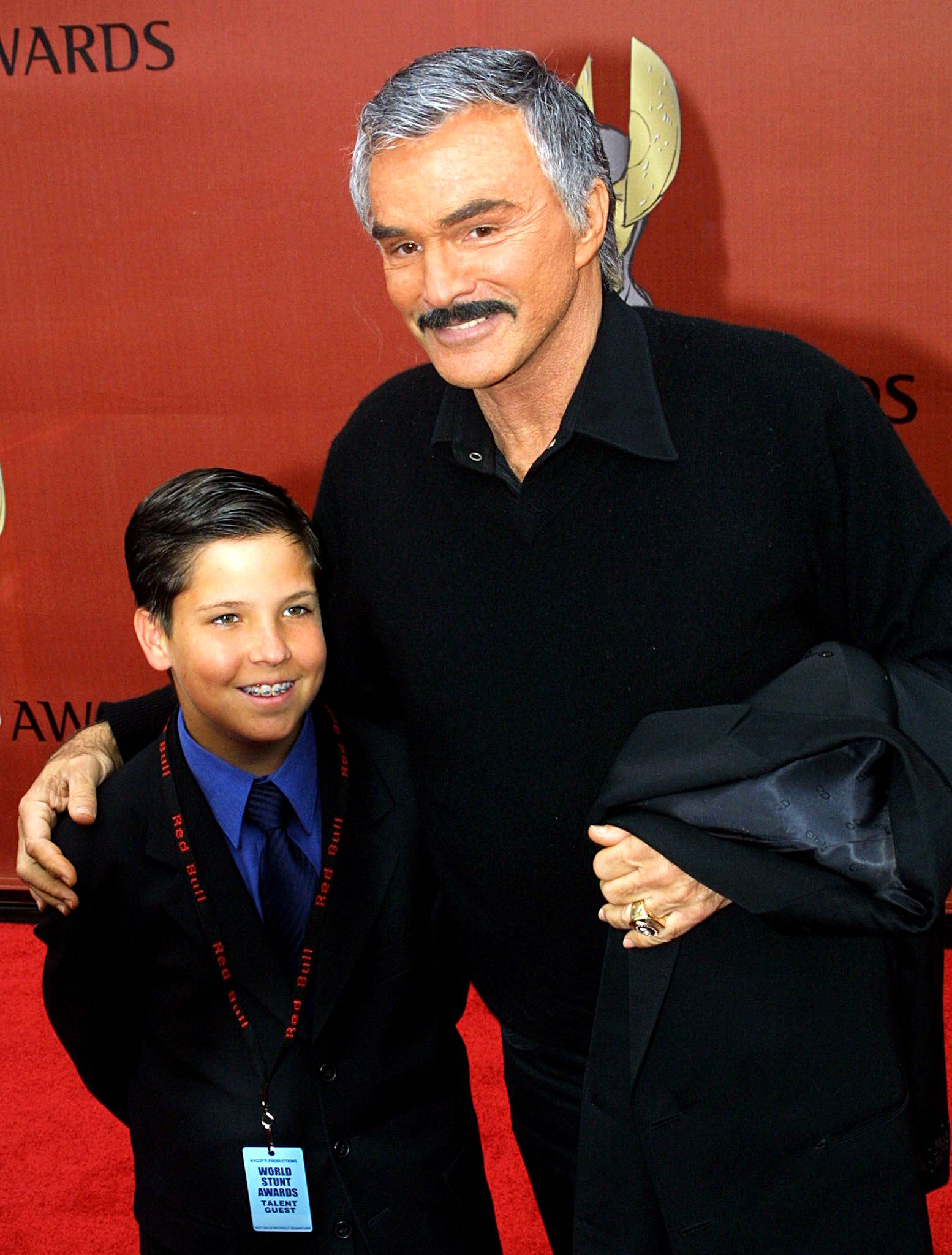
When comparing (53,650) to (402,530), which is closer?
(402,530)

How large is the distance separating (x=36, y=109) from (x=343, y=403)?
954 millimetres

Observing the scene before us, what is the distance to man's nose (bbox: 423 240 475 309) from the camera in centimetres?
128

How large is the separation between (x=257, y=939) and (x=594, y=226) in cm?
86

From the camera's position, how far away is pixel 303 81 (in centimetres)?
280

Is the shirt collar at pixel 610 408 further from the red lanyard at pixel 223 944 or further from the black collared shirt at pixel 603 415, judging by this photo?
the red lanyard at pixel 223 944

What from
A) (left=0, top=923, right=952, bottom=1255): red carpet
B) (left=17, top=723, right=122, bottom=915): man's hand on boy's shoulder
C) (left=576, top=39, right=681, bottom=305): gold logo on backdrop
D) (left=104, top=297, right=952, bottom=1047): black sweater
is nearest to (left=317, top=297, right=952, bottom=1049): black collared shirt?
(left=104, top=297, right=952, bottom=1047): black sweater

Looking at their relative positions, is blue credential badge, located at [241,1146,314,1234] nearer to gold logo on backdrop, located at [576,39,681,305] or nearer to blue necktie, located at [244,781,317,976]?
blue necktie, located at [244,781,317,976]

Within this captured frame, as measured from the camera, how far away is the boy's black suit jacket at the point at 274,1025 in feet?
4.69

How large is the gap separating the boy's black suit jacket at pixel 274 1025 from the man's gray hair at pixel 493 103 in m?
0.67

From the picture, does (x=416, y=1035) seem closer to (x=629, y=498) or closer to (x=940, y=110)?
(x=629, y=498)

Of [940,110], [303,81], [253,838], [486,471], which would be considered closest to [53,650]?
[303,81]

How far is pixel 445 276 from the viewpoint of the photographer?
1.28m

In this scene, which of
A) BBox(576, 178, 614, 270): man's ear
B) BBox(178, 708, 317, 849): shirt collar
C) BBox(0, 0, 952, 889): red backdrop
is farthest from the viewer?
BBox(0, 0, 952, 889): red backdrop

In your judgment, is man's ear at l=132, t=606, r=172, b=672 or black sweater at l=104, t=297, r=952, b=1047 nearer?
black sweater at l=104, t=297, r=952, b=1047
